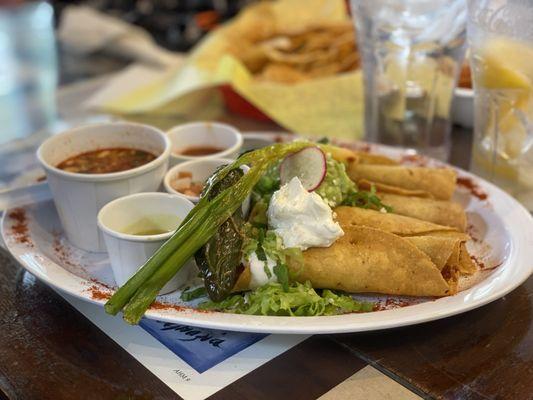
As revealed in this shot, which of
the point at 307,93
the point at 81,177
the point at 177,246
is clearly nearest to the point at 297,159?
the point at 177,246

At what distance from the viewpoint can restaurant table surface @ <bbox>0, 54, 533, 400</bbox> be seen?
3.72 ft

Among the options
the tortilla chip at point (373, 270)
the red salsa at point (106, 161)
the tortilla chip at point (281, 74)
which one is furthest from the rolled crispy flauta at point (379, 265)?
→ the tortilla chip at point (281, 74)

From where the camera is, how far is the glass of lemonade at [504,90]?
1.58 m

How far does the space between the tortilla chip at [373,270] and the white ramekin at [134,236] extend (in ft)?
0.85

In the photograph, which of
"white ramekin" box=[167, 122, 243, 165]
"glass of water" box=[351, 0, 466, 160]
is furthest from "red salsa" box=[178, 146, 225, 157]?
"glass of water" box=[351, 0, 466, 160]

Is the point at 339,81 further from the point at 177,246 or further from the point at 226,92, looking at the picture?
the point at 177,246

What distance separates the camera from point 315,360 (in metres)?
1.20

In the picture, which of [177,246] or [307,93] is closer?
[177,246]

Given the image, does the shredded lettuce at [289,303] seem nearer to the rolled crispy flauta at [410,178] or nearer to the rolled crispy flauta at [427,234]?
the rolled crispy flauta at [427,234]

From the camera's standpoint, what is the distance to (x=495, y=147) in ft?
5.78

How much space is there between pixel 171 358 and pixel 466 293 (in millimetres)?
568

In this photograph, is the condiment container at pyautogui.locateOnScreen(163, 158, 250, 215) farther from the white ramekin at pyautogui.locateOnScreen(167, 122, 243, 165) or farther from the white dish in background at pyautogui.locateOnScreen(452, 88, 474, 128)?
the white dish in background at pyautogui.locateOnScreen(452, 88, 474, 128)

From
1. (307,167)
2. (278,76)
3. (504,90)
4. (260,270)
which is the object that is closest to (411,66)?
(504,90)

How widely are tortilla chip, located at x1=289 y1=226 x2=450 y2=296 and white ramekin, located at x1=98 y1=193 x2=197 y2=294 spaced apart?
10.2 inches
